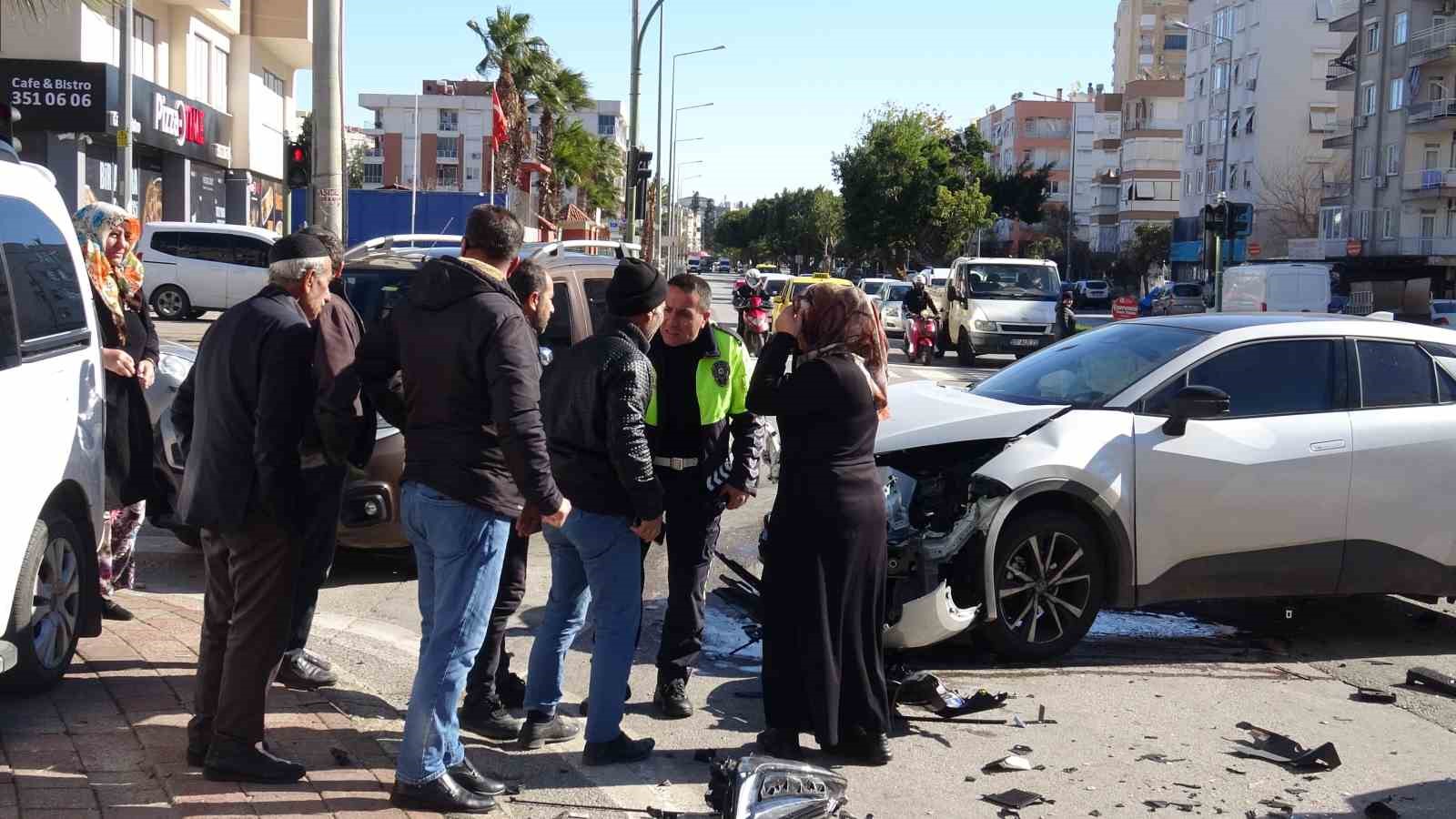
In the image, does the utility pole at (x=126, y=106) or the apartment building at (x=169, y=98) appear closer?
the utility pole at (x=126, y=106)

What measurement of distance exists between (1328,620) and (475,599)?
527 centimetres

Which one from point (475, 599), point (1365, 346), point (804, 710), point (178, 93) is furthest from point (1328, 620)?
point (178, 93)

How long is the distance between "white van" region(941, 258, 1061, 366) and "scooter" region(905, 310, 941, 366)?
602mm

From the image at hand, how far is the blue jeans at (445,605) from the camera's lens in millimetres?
4406

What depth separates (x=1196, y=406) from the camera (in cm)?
655

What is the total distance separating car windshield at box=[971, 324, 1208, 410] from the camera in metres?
6.99

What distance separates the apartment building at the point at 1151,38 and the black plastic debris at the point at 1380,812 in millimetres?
113683

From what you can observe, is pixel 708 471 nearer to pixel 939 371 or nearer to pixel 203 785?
pixel 203 785

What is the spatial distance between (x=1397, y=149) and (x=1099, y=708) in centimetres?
6409

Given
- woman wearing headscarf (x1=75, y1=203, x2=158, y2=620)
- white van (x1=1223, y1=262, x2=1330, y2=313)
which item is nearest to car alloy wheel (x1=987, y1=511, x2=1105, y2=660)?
woman wearing headscarf (x1=75, y1=203, x2=158, y2=620)

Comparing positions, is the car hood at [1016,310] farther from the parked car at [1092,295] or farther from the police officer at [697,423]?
the parked car at [1092,295]

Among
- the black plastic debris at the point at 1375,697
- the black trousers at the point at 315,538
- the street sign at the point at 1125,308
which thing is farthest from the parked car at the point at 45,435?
the street sign at the point at 1125,308

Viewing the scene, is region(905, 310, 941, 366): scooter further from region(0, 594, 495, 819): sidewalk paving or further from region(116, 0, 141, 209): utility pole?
region(0, 594, 495, 819): sidewalk paving

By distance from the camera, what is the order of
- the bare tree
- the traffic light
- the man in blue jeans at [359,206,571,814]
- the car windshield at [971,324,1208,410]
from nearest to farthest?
the man in blue jeans at [359,206,571,814]
the car windshield at [971,324,1208,410]
the traffic light
the bare tree
